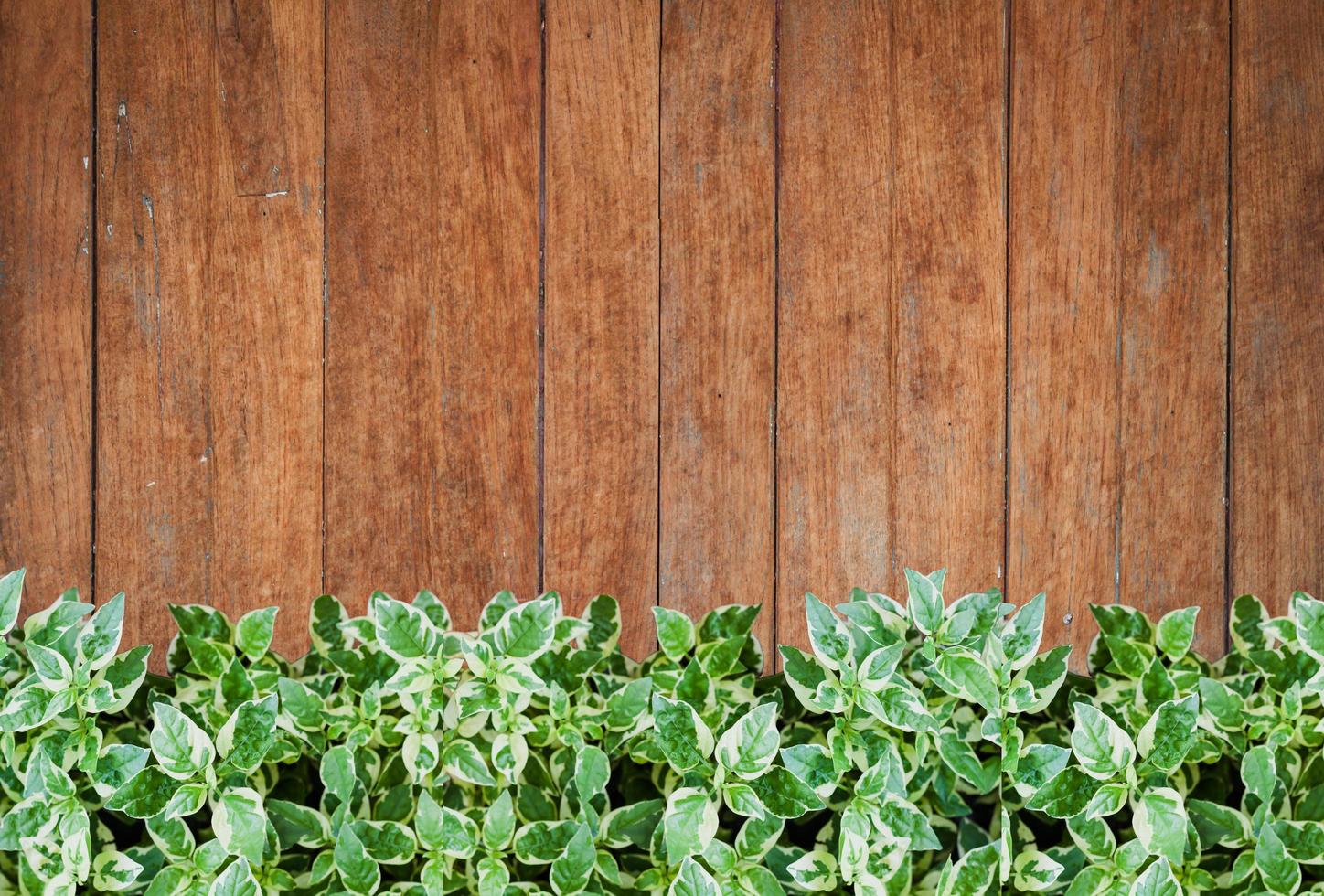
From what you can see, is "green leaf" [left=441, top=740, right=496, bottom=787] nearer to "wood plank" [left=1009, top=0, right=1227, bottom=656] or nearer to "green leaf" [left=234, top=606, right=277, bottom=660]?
"green leaf" [left=234, top=606, right=277, bottom=660]

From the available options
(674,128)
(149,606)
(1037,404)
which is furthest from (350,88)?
(1037,404)

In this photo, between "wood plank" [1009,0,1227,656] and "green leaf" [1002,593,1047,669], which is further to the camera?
"wood plank" [1009,0,1227,656]

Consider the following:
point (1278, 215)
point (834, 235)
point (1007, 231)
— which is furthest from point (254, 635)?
point (1278, 215)

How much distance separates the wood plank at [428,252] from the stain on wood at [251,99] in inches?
2.5

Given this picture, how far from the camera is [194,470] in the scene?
3.89 feet

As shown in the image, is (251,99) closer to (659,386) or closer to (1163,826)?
(659,386)

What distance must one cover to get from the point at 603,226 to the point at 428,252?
0.66 ft

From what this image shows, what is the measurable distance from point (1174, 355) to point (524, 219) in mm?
747

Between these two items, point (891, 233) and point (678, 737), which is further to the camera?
point (891, 233)

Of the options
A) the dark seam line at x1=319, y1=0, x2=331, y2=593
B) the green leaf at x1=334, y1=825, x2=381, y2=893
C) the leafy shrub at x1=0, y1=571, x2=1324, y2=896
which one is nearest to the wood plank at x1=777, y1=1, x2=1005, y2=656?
the dark seam line at x1=319, y1=0, x2=331, y2=593

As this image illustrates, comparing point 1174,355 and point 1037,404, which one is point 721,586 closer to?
point 1037,404

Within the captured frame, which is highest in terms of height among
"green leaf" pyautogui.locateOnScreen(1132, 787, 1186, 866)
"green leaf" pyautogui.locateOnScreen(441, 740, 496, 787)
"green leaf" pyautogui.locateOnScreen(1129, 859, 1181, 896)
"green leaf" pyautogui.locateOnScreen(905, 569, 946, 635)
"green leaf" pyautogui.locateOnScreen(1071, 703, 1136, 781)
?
"green leaf" pyautogui.locateOnScreen(905, 569, 946, 635)

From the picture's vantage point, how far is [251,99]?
1.18 m

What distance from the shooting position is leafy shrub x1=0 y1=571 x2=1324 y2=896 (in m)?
0.50
